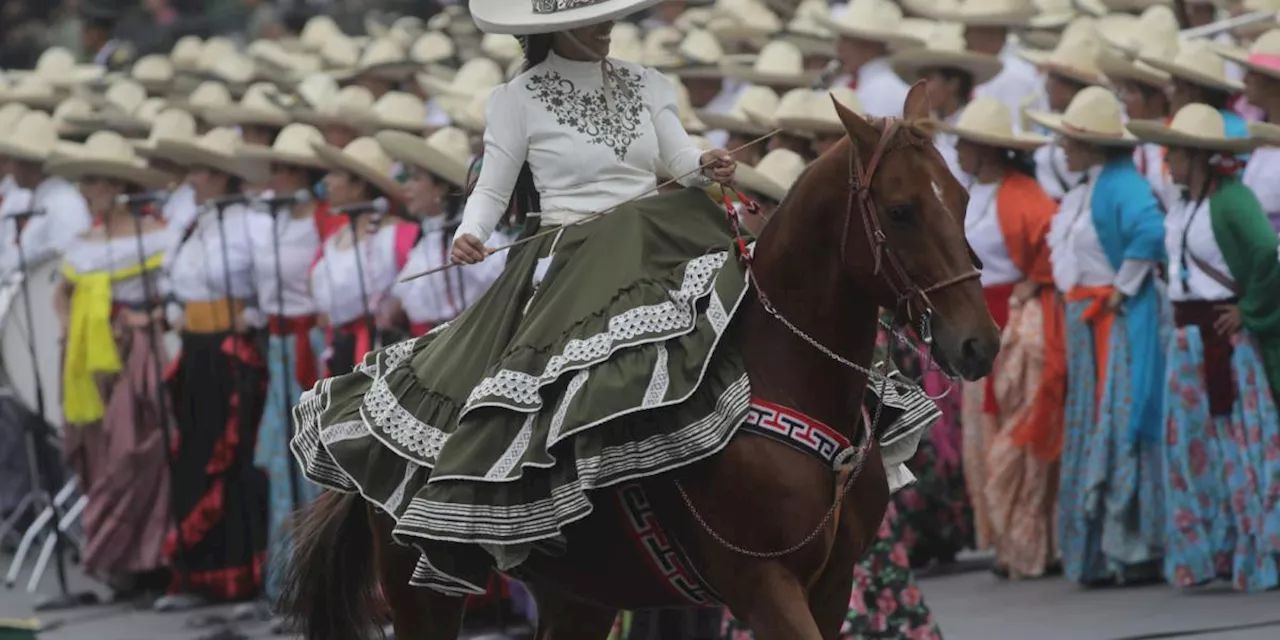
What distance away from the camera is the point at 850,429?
23.5 ft

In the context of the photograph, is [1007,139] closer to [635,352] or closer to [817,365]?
[817,365]

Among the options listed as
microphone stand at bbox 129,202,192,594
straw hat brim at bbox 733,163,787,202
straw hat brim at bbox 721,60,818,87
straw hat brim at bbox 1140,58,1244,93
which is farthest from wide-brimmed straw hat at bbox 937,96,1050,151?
microphone stand at bbox 129,202,192,594

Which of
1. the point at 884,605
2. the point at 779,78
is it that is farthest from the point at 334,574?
the point at 779,78

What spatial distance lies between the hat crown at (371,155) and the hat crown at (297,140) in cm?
42

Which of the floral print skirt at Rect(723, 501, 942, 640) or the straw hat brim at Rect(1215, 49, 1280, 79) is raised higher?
the straw hat brim at Rect(1215, 49, 1280, 79)

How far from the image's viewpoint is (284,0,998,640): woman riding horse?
6867 millimetres

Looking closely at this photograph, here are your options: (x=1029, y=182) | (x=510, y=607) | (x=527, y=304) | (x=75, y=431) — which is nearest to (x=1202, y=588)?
(x=1029, y=182)

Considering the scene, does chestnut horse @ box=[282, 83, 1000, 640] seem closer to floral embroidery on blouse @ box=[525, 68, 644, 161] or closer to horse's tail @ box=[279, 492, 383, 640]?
floral embroidery on blouse @ box=[525, 68, 644, 161]

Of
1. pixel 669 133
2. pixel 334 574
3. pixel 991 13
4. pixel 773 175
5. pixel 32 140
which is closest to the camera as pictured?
pixel 669 133

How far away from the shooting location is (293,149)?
14031 mm

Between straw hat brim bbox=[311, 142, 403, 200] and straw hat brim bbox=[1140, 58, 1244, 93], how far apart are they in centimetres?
411

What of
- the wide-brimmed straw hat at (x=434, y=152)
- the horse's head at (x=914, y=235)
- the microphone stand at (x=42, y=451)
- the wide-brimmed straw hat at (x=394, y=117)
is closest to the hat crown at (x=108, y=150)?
the microphone stand at (x=42, y=451)

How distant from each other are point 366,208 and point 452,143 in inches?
27.1

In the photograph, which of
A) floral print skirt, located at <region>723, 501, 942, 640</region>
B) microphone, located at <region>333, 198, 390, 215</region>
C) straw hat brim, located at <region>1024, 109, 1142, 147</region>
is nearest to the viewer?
floral print skirt, located at <region>723, 501, 942, 640</region>
